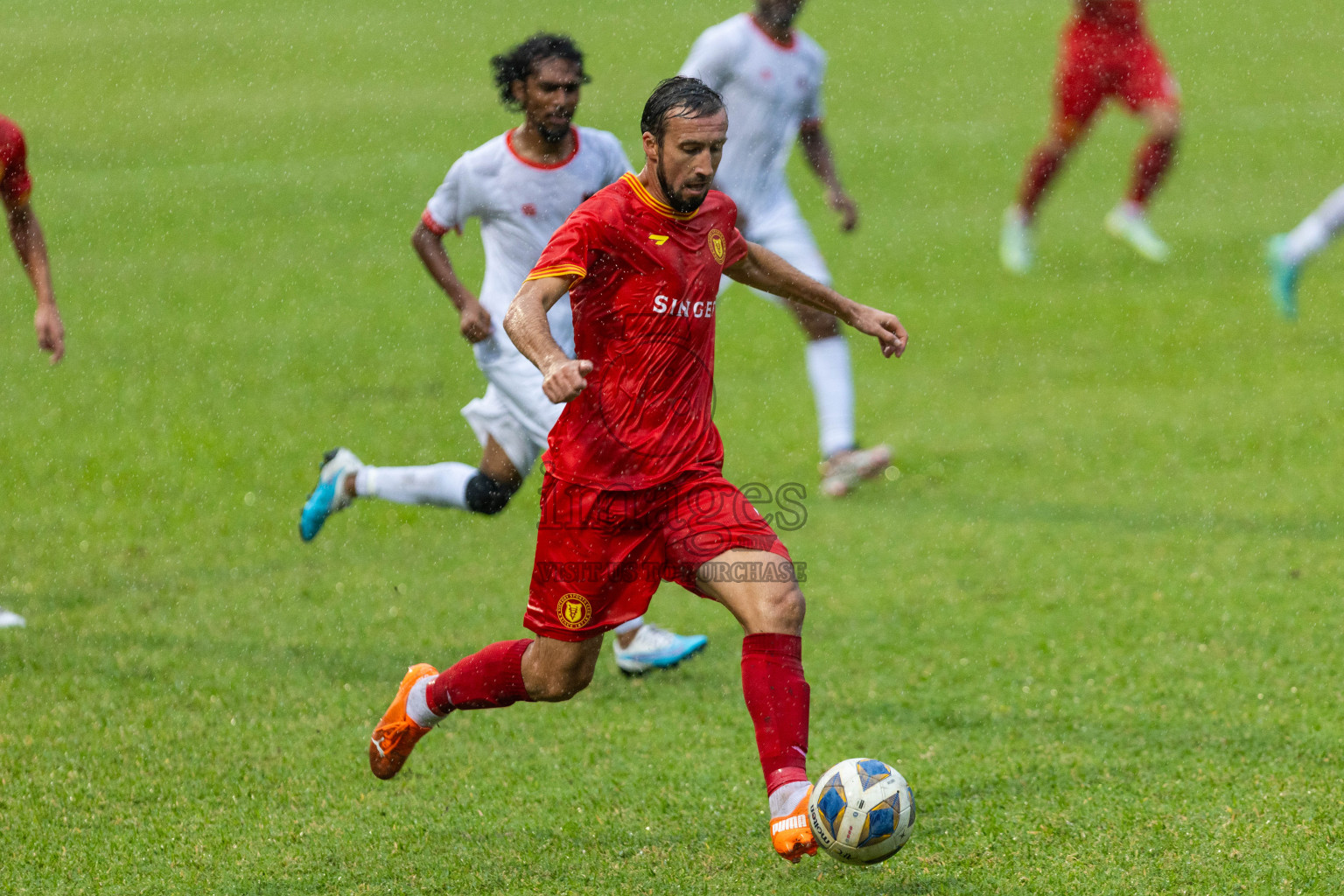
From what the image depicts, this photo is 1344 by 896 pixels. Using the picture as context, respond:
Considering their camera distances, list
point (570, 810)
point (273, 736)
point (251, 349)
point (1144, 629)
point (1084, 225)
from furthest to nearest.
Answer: point (1084, 225) → point (251, 349) → point (1144, 629) → point (273, 736) → point (570, 810)

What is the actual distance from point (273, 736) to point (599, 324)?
1.92m

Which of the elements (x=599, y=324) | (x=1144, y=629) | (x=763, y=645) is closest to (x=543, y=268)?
(x=599, y=324)

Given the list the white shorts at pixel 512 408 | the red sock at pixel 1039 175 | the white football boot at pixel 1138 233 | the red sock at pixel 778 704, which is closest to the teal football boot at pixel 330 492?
the white shorts at pixel 512 408

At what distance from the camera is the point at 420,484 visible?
621 centimetres

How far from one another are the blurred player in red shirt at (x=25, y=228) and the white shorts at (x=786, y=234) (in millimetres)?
3388

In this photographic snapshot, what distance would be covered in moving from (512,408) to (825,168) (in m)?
3.29

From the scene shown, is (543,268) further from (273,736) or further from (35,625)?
(35,625)

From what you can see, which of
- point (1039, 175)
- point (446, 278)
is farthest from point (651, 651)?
point (1039, 175)

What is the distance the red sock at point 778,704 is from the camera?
143 inches

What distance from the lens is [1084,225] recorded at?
15109 millimetres

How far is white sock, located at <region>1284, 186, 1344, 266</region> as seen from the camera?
963 cm

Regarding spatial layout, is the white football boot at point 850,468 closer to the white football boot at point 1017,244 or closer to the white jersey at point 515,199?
the white jersey at point 515,199

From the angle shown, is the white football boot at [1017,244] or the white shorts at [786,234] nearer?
the white shorts at [786,234]

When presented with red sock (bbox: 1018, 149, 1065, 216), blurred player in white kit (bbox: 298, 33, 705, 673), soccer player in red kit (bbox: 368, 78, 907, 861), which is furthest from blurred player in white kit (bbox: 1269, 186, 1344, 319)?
soccer player in red kit (bbox: 368, 78, 907, 861)
